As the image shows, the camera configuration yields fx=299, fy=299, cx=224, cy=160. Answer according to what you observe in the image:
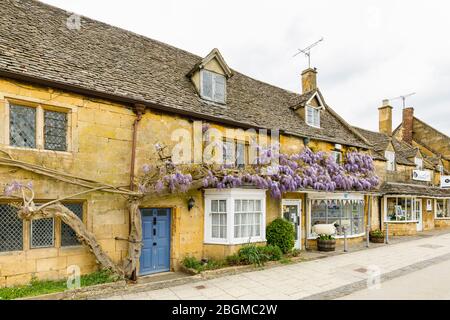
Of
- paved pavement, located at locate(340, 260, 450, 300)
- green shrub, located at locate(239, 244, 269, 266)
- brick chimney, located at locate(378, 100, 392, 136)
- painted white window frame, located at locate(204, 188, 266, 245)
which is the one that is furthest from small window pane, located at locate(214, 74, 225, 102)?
brick chimney, located at locate(378, 100, 392, 136)

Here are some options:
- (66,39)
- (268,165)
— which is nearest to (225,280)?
(268,165)

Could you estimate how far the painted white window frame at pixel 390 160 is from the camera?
2175 centimetres

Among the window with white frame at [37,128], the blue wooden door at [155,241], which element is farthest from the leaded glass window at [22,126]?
the blue wooden door at [155,241]

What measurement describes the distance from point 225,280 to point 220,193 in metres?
3.03

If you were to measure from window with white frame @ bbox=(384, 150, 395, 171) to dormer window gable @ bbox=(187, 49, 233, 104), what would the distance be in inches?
578

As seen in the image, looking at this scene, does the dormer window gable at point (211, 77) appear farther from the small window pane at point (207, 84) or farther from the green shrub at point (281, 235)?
the green shrub at point (281, 235)

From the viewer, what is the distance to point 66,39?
396 inches

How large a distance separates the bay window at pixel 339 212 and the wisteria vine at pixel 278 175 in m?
0.86

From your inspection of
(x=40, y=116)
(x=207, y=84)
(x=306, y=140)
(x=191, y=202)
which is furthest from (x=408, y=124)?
(x=40, y=116)

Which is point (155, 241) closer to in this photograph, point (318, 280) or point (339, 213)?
point (318, 280)

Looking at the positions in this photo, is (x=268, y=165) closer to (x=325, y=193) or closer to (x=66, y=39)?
(x=325, y=193)

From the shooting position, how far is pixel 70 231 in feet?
27.1

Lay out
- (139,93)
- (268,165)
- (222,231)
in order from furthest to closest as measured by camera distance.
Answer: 1. (268,165)
2. (222,231)
3. (139,93)

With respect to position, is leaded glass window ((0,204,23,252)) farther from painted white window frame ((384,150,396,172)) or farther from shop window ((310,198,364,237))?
painted white window frame ((384,150,396,172))
